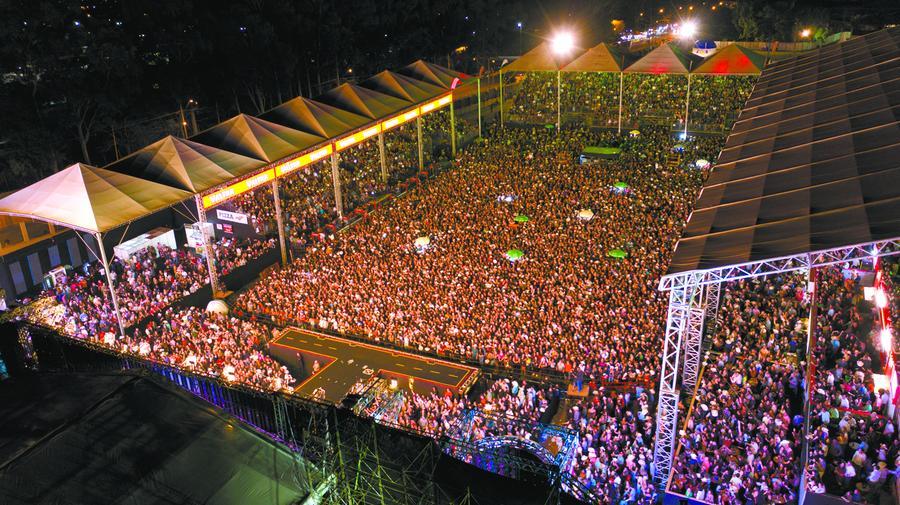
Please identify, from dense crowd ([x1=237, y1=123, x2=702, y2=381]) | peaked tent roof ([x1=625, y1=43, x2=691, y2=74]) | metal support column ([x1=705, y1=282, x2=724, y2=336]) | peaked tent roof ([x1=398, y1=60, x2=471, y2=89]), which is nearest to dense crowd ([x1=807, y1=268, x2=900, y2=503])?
metal support column ([x1=705, y1=282, x2=724, y2=336])

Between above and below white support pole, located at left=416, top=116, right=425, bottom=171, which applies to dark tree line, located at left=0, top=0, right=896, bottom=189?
above

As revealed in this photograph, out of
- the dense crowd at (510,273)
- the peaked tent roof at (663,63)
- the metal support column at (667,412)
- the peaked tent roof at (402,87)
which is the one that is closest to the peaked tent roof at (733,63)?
the peaked tent roof at (663,63)

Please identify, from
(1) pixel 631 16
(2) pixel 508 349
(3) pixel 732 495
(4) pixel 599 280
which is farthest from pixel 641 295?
(1) pixel 631 16

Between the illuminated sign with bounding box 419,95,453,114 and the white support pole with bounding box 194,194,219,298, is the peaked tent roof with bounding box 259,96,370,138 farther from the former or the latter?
the white support pole with bounding box 194,194,219,298

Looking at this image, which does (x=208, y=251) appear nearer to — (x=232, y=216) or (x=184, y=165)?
(x=184, y=165)

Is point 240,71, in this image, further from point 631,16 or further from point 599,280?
point 631,16

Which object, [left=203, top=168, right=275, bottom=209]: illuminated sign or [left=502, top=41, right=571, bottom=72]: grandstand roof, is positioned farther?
[left=502, top=41, right=571, bottom=72]: grandstand roof
